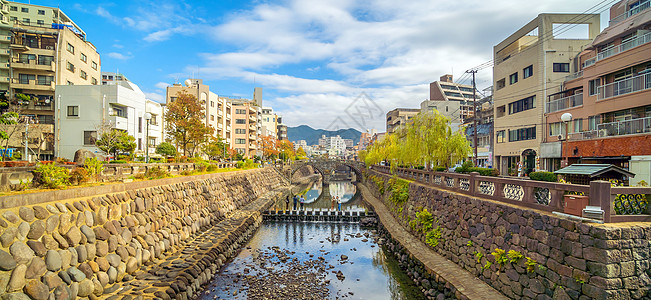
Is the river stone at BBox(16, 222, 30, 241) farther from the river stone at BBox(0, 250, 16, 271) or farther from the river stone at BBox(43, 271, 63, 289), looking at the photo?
the river stone at BBox(43, 271, 63, 289)

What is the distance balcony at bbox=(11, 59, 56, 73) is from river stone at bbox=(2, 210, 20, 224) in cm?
3872

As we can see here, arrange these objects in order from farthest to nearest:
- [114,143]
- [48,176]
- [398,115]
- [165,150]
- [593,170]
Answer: [398,115]
[165,150]
[114,143]
[48,176]
[593,170]

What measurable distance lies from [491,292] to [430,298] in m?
3.31

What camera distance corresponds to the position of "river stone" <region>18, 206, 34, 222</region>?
9664 mm

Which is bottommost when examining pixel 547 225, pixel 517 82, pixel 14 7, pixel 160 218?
pixel 160 218

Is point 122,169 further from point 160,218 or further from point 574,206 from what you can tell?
point 574,206

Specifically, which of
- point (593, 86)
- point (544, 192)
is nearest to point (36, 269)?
point (544, 192)

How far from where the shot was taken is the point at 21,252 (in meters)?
9.05

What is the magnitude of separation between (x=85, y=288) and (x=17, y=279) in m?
2.20

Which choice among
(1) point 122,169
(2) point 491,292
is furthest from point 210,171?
(2) point 491,292

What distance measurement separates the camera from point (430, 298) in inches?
539

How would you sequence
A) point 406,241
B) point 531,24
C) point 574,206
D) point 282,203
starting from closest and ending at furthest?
point 574,206 → point 406,241 → point 531,24 → point 282,203

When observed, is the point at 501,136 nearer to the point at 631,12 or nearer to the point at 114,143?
the point at 631,12

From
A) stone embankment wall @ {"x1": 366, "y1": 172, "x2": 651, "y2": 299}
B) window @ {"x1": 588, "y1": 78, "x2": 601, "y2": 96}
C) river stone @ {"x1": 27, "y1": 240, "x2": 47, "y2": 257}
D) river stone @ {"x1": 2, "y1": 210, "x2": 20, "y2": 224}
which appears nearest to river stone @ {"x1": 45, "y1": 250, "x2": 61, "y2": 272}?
river stone @ {"x1": 27, "y1": 240, "x2": 47, "y2": 257}
